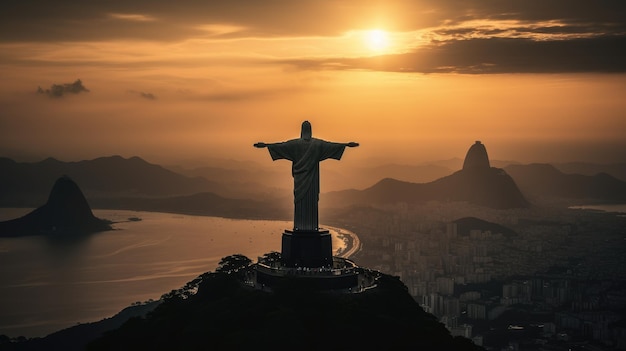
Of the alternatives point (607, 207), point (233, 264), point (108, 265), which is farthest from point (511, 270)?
point (607, 207)

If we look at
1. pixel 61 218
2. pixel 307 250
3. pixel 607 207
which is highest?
pixel 607 207

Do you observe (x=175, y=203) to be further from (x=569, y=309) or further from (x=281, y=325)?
(x=281, y=325)

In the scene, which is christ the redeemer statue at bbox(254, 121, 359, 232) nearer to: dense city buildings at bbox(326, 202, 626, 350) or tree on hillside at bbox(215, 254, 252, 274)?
tree on hillside at bbox(215, 254, 252, 274)

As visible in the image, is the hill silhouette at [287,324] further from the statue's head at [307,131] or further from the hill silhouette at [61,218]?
the hill silhouette at [61,218]

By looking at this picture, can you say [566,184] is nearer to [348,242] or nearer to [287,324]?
[348,242]

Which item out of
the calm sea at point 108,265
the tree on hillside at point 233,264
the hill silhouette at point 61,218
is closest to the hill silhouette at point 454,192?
the calm sea at point 108,265

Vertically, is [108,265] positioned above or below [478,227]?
below

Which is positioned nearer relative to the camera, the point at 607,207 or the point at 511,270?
the point at 511,270
